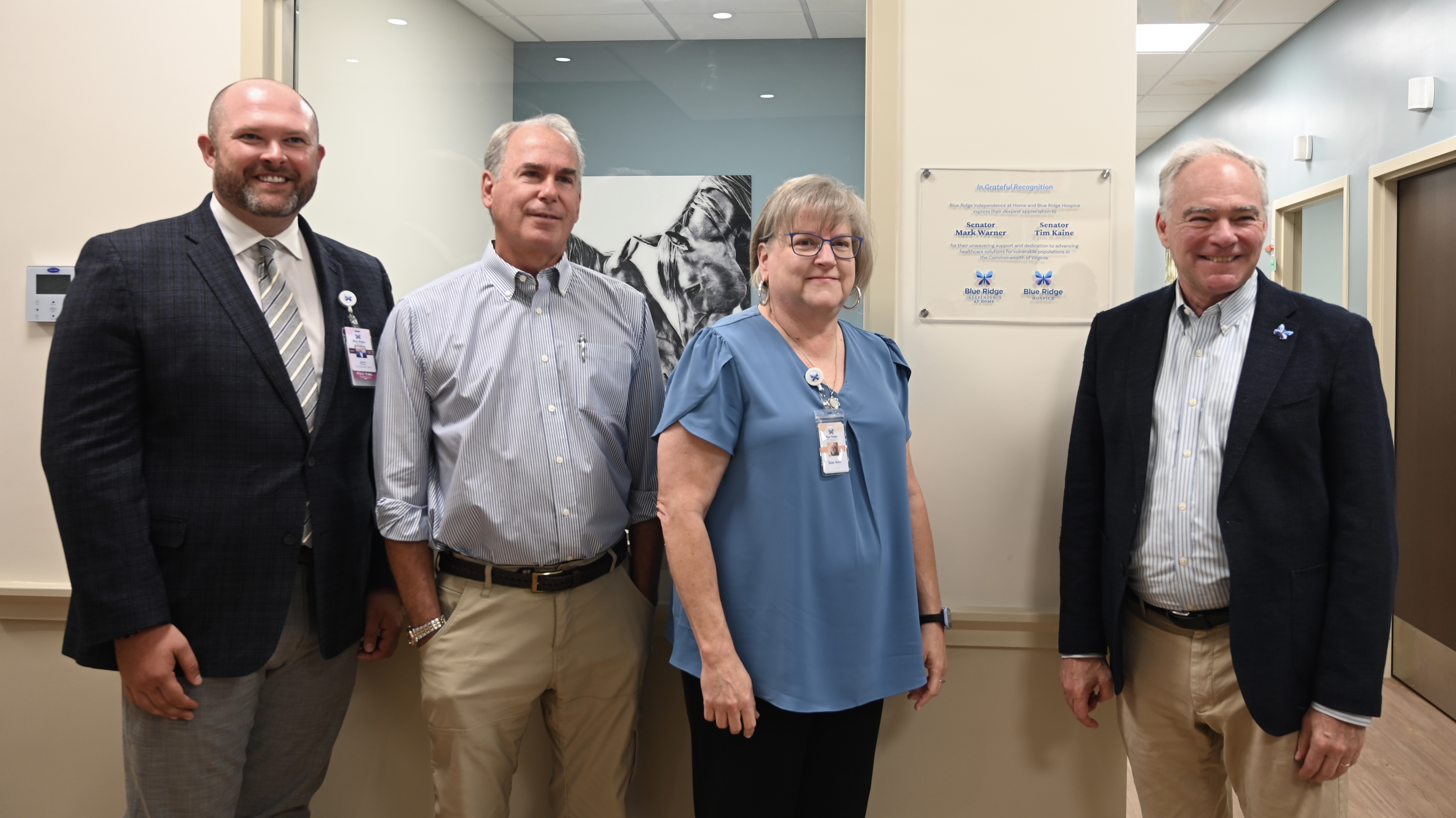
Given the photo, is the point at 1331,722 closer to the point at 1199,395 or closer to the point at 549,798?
the point at 1199,395

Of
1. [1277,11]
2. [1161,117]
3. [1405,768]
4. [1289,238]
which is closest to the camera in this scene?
[1405,768]

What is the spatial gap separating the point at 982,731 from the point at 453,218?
207cm

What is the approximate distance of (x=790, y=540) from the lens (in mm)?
1562

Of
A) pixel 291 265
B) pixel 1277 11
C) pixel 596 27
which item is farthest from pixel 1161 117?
pixel 291 265

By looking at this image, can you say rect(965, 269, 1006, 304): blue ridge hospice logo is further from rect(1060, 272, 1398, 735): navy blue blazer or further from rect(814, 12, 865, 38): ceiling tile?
rect(814, 12, 865, 38): ceiling tile

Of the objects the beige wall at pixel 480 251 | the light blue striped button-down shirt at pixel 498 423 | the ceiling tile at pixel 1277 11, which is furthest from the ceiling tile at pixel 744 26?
the ceiling tile at pixel 1277 11

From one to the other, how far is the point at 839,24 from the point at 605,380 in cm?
123

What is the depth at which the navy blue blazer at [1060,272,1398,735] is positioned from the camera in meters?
1.51

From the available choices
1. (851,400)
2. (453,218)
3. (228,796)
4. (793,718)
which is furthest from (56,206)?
(793,718)

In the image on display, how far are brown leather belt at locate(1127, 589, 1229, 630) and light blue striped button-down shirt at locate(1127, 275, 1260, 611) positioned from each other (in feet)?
0.04

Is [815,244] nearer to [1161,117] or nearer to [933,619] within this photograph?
[933,619]

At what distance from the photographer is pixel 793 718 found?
62.7 inches

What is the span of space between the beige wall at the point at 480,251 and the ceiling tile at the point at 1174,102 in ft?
19.0

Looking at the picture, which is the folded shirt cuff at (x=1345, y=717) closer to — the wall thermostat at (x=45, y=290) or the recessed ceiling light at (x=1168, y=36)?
the wall thermostat at (x=45, y=290)
